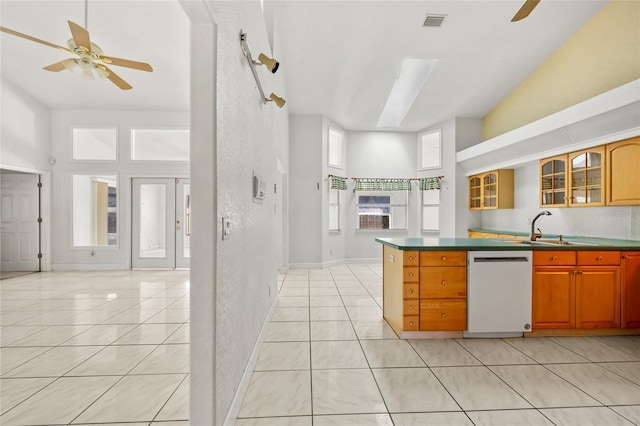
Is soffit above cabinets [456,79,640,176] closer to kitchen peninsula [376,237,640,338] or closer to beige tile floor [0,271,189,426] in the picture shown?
kitchen peninsula [376,237,640,338]

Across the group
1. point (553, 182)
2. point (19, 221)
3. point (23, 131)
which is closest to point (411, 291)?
point (553, 182)

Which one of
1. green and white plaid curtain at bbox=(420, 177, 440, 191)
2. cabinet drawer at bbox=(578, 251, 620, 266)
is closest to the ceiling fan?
cabinet drawer at bbox=(578, 251, 620, 266)

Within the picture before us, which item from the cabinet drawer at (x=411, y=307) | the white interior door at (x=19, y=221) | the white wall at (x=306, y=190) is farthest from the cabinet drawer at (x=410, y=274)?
the white interior door at (x=19, y=221)

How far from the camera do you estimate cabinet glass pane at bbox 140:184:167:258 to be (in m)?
6.17

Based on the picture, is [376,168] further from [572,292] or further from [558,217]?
[572,292]

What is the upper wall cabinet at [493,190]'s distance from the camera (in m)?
5.38

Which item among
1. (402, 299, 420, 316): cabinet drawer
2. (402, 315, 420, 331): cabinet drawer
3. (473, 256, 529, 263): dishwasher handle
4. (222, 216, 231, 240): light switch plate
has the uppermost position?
(222, 216, 231, 240): light switch plate

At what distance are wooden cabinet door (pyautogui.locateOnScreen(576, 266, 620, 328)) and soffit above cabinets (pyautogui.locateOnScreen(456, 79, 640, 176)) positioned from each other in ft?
5.25

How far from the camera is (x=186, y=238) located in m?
6.20

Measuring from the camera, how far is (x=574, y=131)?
3.67 m

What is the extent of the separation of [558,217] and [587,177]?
3.15 ft

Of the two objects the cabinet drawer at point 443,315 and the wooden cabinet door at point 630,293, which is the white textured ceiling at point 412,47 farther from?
the cabinet drawer at point 443,315

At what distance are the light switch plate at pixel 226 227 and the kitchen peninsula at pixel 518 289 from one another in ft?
5.61

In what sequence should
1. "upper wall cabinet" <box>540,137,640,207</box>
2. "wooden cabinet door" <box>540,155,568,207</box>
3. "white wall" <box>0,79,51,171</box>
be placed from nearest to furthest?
"upper wall cabinet" <box>540,137,640,207</box>
"wooden cabinet door" <box>540,155,568,207</box>
"white wall" <box>0,79,51,171</box>
